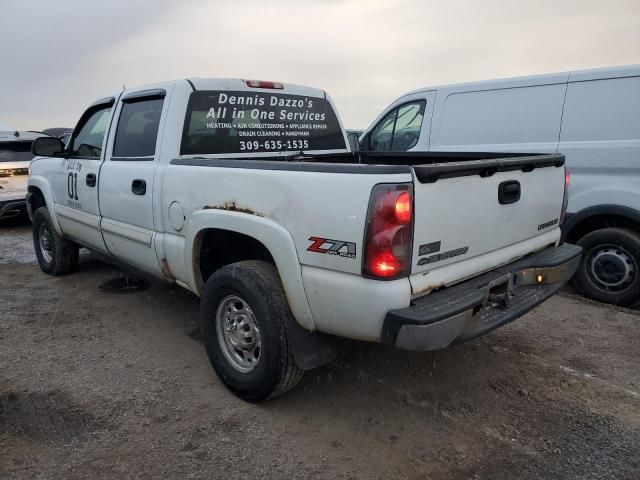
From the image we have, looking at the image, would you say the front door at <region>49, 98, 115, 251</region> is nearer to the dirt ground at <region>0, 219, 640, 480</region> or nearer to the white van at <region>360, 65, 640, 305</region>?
the dirt ground at <region>0, 219, 640, 480</region>

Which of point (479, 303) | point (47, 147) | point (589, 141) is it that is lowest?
point (479, 303)

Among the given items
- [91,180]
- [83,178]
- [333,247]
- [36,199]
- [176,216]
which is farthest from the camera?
[36,199]

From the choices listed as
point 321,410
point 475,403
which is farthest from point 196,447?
point 475,403

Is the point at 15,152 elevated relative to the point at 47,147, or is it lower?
lower

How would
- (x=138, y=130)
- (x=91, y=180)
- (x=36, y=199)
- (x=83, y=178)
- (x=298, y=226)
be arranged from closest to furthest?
(x=298, y=226)
(x=138, y=130)
(x=91, y=180)
(x=83, y=178)
(x=36, y=199)

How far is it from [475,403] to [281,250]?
1528 mm

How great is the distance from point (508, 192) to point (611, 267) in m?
2.60

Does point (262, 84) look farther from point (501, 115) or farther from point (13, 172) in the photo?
point (13, 172)

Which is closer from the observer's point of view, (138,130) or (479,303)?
(479,303)

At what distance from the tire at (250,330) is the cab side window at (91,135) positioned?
2207mm

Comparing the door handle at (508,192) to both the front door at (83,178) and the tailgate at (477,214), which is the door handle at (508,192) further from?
the front door at (83,178)

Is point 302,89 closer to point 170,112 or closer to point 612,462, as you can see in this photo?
point 170,112

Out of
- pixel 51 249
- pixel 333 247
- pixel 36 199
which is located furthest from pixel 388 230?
pixel 36 199

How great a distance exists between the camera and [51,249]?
18.5ft
